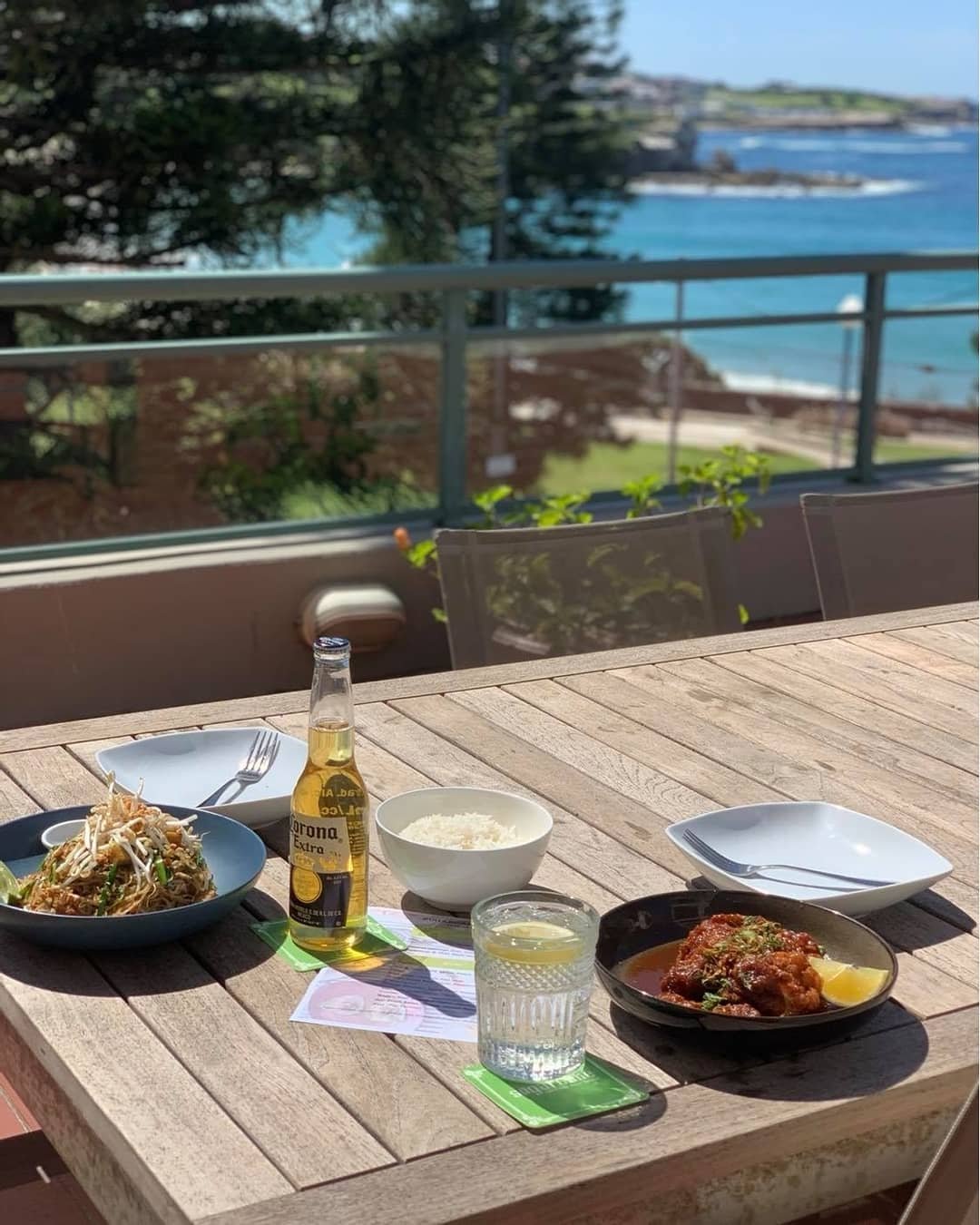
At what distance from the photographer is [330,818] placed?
57.6 inches

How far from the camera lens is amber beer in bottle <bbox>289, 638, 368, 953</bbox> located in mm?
1463

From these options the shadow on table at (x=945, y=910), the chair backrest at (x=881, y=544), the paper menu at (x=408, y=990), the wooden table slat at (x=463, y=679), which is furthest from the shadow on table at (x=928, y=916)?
the chair backrest at (x=881, y=544)

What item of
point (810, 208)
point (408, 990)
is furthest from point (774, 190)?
point (408, 990)

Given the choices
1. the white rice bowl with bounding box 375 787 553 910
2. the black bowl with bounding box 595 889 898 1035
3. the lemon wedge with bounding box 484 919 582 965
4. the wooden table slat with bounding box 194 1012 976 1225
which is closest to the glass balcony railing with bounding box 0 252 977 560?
the white rice bowl with bounding box 375 787 553 910

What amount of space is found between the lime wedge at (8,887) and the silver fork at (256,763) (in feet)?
0.97

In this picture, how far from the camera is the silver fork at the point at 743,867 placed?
1.67 meters

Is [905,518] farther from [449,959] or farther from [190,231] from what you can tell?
[190,231]

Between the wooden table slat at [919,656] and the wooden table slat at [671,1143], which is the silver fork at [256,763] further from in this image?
the wooden table slat at [919,656]

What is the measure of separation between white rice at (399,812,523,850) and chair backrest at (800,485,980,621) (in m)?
1.51

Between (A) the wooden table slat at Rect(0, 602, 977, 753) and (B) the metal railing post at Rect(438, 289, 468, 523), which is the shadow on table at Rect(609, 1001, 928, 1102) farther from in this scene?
(B) the metal railing post at Rect(438, 289, 468, 523)

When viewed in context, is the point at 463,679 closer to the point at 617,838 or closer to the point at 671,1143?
the point at 617,838

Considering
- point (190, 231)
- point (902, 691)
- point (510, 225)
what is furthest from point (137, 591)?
point (510, 225)

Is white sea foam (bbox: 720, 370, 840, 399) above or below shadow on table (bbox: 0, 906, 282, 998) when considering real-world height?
below

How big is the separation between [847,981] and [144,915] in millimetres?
628
